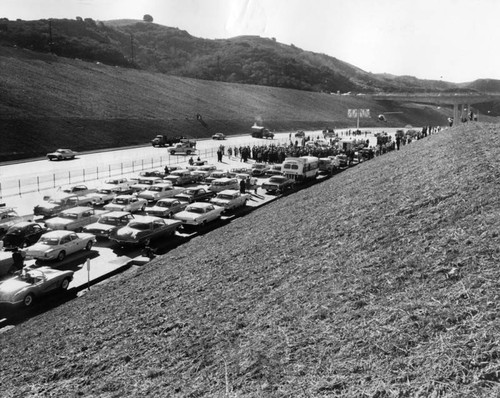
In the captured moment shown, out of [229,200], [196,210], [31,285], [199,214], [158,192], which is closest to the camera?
[31,285]

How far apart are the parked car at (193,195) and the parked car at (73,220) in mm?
5763

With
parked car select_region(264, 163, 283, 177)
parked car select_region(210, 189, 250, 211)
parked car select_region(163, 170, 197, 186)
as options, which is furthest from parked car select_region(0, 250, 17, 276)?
parked car select_region(264, 163, 283, 177)

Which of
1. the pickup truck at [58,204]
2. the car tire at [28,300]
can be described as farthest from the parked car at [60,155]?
the car tire at [28,300]

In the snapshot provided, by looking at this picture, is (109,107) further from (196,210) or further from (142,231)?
(142,231)

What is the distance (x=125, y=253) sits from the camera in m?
20.9

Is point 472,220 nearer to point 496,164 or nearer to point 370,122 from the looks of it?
point 496,164

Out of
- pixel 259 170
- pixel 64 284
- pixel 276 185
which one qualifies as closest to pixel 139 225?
pixel 64 284

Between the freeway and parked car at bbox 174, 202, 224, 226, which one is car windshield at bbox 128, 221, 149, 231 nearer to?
the freeway

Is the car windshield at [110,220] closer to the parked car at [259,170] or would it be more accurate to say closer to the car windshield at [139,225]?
the car windshield at [139,225]

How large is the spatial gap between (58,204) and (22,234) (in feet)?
17.8

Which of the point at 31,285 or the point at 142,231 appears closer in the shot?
the point at 31,285

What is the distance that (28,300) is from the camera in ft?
50.0

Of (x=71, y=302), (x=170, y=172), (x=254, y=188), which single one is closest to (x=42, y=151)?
(x=170, y=172)

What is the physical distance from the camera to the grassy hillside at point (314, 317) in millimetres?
7117
